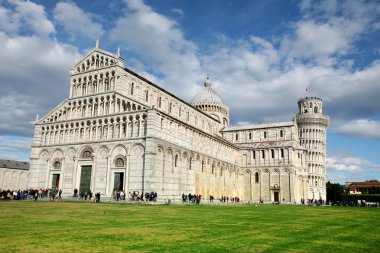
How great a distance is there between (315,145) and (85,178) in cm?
5981

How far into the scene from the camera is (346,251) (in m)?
8.97

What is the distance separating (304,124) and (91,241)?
80.0 m

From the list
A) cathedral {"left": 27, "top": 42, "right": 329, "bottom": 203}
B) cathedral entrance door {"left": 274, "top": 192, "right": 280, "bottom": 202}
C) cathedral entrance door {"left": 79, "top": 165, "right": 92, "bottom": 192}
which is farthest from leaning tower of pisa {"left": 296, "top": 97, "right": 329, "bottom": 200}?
cathedral entrance door {"left": 79, "top": 165, "right": 92, "bottom": 192}

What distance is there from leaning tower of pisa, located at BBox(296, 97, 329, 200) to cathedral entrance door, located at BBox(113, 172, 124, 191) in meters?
55.2

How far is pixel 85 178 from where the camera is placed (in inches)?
1665

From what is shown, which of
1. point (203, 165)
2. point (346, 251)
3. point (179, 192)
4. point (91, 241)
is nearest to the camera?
point (346, 251)

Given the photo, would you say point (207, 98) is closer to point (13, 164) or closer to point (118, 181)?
point (118, 181)

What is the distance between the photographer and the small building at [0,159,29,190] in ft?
249

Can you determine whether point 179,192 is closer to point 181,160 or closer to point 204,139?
point 181,160

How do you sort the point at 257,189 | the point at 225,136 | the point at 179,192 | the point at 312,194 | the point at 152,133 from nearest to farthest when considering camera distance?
the point at 152,133 → the point at 179,192 → the point at 257,189 → the point at 225,136 → the point at 312,194

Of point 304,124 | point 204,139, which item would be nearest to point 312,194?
point 304,124

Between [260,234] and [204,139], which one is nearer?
[260,234]

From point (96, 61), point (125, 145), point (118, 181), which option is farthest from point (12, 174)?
point (125, 145)

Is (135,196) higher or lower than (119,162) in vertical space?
lower
